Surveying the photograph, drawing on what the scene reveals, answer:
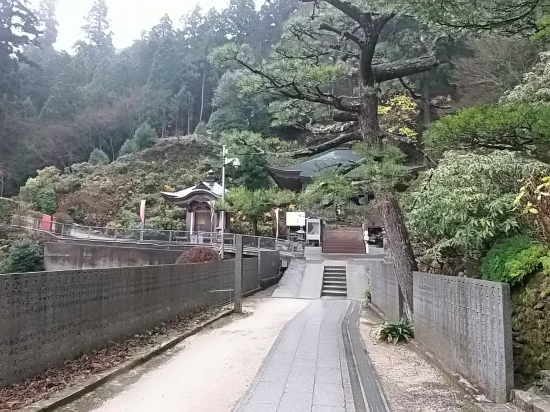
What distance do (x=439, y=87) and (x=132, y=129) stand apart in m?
36.8

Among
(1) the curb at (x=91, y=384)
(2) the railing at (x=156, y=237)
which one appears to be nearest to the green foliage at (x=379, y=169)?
(1) the curb at (x=91, y=384)

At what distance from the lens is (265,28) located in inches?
2060

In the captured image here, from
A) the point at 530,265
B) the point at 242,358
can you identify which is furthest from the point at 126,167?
the point at 530,265

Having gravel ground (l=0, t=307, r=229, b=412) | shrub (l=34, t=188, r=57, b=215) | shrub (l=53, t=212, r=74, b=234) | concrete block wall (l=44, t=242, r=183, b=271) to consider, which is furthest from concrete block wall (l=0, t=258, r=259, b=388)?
shrub (l=34, t=188, r=57, b=215)

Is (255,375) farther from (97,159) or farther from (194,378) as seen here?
(97,159)

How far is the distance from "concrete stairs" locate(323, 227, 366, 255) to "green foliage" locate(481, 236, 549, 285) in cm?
2116

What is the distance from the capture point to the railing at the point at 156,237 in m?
21.9

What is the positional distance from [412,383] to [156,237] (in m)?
21.8

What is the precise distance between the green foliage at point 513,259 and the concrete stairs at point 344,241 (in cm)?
2116

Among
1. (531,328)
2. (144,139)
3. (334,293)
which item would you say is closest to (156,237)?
(334,293)

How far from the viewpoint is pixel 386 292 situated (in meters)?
10.0

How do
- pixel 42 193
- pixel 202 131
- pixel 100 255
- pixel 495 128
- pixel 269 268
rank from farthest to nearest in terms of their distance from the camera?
pixel 202 131 < pixel 42 193 < pixel 100 255 < pixel 269 268 < pixel 495 128

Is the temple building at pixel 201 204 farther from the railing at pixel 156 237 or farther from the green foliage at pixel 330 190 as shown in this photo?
the green foliage at pixel 330 190

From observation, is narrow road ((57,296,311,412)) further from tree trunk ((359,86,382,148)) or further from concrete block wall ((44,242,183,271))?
concrete block wall ((44,242,183,271))
